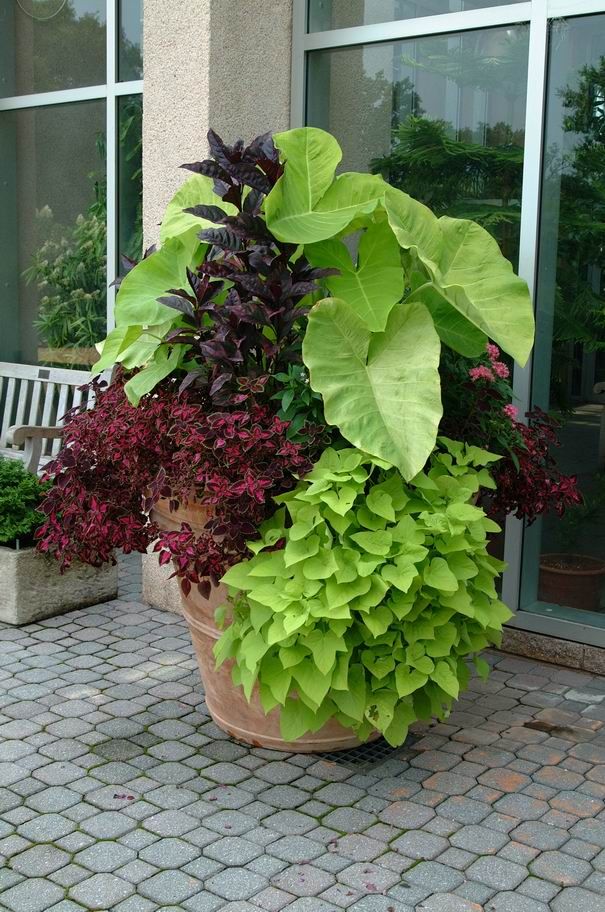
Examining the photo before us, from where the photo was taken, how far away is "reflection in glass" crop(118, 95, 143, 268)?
5879 millimetres

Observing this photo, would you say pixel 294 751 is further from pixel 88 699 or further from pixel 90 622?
pixel 90 622

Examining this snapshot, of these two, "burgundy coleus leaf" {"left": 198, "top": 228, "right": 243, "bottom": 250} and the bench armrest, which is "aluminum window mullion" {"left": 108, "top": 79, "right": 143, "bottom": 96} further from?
"burgundy coleus leaf" {"left": 198, "top": 228, "right": 243, "bottom": 250}

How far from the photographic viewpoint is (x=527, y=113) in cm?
422

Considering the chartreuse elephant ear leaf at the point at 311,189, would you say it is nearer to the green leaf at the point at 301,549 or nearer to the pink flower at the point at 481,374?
the pink flower at the point at 481,374

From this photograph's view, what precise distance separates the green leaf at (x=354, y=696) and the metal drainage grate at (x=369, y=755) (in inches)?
11.6

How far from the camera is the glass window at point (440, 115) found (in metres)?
4.31

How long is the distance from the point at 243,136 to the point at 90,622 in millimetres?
2181

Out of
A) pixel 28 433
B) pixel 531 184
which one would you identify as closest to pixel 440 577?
pixel 531 184

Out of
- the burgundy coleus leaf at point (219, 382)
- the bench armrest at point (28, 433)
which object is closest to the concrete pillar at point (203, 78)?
the bench armrest at point (28, 433)

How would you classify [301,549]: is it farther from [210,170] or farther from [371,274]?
[210,170]

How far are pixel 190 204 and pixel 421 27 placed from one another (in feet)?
4.80

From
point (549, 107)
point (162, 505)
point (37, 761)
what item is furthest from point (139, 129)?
point (37, 761)

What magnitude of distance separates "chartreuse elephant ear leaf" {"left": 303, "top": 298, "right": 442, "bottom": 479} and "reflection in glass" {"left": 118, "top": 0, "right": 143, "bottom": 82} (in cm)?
320

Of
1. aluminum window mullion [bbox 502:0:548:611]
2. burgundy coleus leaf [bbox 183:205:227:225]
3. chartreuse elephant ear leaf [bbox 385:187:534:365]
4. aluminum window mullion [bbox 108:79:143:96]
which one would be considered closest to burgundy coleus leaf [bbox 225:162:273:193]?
burgundy coleus leaf [bbox 183:205:227:225]
